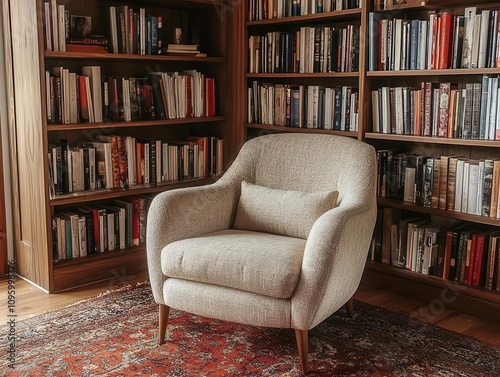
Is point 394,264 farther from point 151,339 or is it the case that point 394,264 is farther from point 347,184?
point 151,339

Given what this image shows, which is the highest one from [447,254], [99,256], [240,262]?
[240,262]

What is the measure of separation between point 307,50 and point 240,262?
62.4 inches

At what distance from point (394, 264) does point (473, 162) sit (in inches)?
26.9

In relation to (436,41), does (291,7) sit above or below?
above

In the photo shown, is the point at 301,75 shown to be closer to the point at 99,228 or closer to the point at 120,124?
the point at 120,124

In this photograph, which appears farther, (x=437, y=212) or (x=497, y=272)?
(x=437, y=212)

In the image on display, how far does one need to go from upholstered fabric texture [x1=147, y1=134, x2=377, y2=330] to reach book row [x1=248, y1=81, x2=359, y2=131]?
46cm

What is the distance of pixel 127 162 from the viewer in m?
3.51

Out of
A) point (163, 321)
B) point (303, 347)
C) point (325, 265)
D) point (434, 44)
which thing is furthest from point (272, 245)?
point (434, 44)

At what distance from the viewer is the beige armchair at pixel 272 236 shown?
2.26 meters

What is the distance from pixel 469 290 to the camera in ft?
9.55

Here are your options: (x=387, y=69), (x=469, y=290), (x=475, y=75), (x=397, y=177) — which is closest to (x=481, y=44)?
(x=475, y=75)

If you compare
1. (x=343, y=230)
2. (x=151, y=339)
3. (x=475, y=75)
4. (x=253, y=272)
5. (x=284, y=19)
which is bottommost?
(x=151, y=339)

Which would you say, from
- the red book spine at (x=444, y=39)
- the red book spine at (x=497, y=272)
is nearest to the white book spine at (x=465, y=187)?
A: the red book spine at (x=497, y=272)
